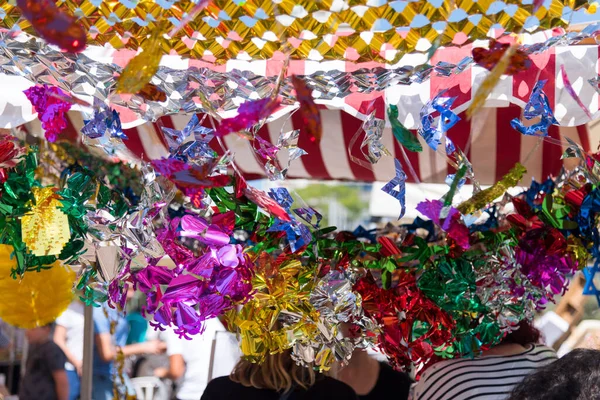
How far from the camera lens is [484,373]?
157 cm

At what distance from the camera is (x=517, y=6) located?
96cm

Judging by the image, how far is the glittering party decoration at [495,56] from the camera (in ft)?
3.06

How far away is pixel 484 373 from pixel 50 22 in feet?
4.18

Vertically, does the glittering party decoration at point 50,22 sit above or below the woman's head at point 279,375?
above

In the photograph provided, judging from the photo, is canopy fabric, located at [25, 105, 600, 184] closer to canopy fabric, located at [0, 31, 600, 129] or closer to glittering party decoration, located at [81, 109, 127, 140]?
canopy fabric, located at [0, 31, 600, 129]

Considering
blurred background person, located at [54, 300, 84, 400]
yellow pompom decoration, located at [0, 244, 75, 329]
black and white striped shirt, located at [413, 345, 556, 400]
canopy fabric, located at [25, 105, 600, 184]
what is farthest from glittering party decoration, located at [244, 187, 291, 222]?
blurred background person, located at [54, 300, 84, 400]

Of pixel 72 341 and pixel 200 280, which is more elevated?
pixel 200 280

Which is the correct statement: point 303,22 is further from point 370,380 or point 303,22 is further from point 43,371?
point 43,371

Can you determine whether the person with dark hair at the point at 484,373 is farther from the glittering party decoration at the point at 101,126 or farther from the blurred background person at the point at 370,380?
the glittering party decoration at the point at 101,126

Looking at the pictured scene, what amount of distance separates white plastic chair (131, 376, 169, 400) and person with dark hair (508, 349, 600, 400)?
3357mm

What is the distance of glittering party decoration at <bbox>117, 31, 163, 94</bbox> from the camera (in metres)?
0.84

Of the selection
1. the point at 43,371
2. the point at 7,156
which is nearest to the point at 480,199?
the point at 7,156

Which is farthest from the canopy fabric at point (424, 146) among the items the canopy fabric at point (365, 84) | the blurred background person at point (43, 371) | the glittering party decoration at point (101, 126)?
the blurred background person at point (43, 371)

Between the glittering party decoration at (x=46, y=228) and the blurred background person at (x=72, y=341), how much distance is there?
2456 mm
